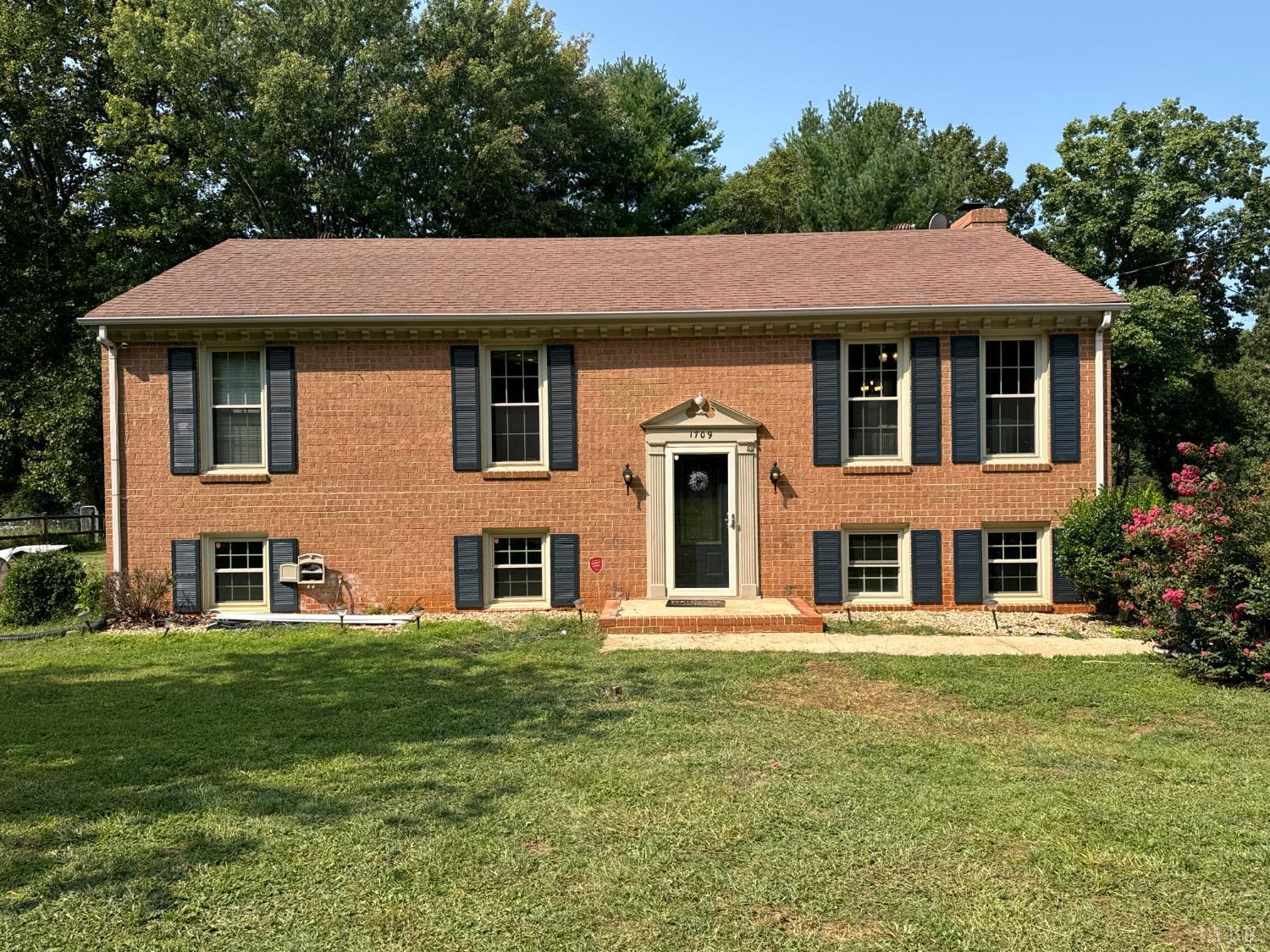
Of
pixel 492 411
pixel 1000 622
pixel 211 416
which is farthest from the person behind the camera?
pixel 492 411

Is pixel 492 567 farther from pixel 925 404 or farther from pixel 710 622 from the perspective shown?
pixel 925 404

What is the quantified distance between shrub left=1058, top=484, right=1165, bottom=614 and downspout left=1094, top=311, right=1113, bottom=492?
366 mm

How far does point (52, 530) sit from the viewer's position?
2569 cm

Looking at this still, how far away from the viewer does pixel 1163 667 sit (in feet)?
29.7

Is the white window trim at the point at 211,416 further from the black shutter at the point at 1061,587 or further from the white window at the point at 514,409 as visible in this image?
the black shutter at the point at 1061,587

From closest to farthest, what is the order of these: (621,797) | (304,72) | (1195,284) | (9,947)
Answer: (9,947)
(621,797)
(304,72)
(1195,284)

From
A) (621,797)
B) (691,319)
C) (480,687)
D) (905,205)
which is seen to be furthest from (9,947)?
(905,205)

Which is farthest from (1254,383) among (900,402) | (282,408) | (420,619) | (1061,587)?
(282,408)

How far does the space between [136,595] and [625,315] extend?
28.1 feet

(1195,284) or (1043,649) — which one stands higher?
(1195,284)

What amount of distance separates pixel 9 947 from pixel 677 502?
10.2 m

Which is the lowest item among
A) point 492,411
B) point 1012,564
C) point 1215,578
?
point 1012,564

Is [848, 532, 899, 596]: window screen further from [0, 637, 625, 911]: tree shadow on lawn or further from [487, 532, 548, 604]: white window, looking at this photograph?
[0, 637, 625, 911]: tree shadow on lawn

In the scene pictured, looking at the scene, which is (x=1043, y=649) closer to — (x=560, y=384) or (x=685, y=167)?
(x=560, y=384)
